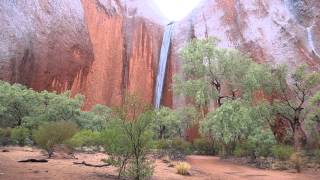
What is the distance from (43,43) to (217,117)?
1928 cm

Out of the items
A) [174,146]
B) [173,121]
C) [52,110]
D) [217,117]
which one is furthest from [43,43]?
[217,117]

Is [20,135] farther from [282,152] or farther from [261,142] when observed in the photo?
[282,152]

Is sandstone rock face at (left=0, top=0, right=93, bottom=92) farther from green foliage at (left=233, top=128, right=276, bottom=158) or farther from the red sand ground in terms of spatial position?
the red sand ground

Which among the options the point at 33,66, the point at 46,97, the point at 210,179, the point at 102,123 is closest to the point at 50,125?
the point at 210,179

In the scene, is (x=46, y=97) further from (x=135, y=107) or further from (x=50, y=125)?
(x=135, y=107)

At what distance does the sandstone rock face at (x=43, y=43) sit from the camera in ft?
107

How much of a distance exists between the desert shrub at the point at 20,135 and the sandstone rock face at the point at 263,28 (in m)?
20.6

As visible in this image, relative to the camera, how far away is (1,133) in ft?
72.4

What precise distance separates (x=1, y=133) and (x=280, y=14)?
88.9 ft

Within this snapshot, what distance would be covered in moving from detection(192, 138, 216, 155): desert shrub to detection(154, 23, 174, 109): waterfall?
1309cm

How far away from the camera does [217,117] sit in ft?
74.2

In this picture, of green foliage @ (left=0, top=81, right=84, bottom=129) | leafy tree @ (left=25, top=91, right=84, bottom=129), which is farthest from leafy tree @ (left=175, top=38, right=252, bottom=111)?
green foliage @ (left=0, top=81, right=84, bottom=129)

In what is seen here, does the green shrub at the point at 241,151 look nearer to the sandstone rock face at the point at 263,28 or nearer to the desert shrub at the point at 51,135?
the desert shrub at the point at 51,135

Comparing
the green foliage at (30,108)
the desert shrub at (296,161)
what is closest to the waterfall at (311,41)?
the desert shrub at (296,161)
